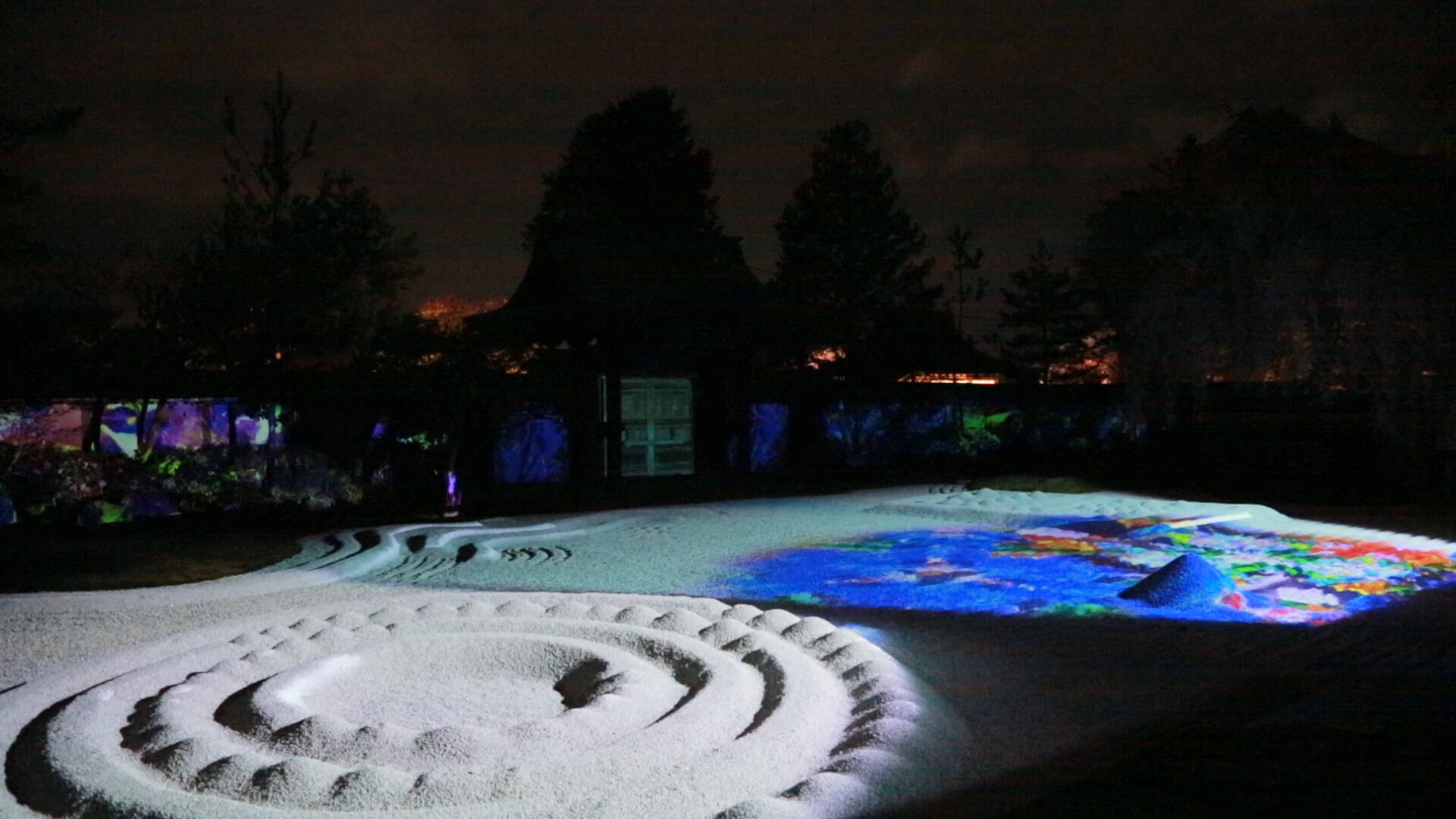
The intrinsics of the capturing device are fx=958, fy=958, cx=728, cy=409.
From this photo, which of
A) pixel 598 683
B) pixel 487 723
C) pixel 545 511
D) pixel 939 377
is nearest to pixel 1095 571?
pixel 598 683

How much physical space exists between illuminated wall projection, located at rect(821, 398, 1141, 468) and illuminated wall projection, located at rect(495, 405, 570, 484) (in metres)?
5.36

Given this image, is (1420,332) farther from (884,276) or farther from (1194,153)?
(884,276)

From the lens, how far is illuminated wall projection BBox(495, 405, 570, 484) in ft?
46.4

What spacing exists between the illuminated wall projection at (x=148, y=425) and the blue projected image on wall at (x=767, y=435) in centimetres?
790

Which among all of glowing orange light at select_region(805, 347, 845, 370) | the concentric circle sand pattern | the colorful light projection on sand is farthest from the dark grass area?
glowing orange light at select_region(805, 347, 845, 370)

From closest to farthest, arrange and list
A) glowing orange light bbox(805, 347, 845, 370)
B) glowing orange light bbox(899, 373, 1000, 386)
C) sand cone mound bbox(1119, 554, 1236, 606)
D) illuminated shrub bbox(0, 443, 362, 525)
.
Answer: sand cone mound bbox(1119, 554, 1236, 606)
illuminated shrub bbox(0, 443, 362, 525)
glowing orange light bbox(805, 347, 845, 370)
glowing orange light bbox(899, 373, 1000, 386)

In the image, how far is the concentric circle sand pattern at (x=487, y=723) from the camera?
2.83 m

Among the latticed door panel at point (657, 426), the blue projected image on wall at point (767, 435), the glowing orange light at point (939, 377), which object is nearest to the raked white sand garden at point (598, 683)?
the latticed door panel at point (657, 426)

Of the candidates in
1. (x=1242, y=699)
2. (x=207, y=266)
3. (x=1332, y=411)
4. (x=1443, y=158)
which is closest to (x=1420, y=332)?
(x=1443, y=158)

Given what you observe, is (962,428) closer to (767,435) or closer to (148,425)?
(767,435)

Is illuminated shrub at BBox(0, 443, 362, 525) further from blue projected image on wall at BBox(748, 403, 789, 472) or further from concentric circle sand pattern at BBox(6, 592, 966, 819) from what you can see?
blue projected image on wall at BBox(748, 403, 789, 472)

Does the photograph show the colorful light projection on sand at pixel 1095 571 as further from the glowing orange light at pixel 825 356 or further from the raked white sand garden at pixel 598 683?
the glowing orange light at pixel 825 356

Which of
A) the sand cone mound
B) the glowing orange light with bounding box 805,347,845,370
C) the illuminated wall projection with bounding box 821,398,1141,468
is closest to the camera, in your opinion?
the sand cone mound

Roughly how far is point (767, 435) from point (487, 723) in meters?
13.8
